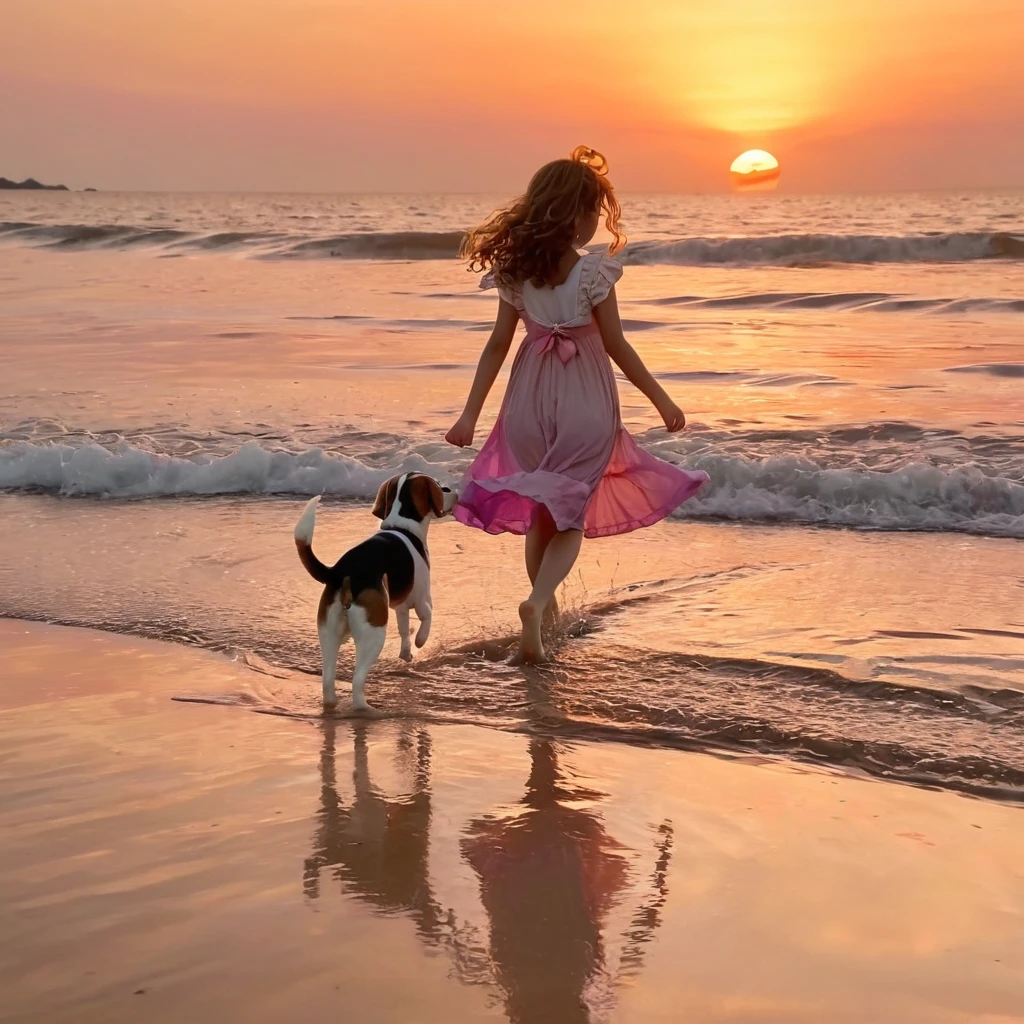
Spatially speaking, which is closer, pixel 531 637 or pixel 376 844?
pixel 376 844

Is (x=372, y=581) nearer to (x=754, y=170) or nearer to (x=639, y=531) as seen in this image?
(x=639, y=531)

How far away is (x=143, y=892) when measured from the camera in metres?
2.90

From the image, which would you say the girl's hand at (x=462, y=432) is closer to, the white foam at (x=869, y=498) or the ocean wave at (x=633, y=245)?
the white foam at (x=869, y=498)

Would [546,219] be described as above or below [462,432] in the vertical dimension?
above

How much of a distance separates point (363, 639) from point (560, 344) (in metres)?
1.43

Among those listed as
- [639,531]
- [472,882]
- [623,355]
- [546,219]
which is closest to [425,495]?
[623,355]

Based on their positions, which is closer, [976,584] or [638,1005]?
[638,1005]

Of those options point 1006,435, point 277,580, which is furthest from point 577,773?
point 1006,435

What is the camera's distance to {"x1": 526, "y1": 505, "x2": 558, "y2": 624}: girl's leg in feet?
17.5

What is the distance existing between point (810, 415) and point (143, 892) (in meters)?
8.31

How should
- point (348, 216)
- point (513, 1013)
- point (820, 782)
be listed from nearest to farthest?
point (513, 1013) < point (820, 782) < point (348, 216)

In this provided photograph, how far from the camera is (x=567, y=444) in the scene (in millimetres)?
5121

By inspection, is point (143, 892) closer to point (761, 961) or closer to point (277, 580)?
point (761, 961)

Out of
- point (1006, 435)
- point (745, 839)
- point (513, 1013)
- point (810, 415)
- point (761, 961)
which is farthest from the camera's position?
point (810, 415)
